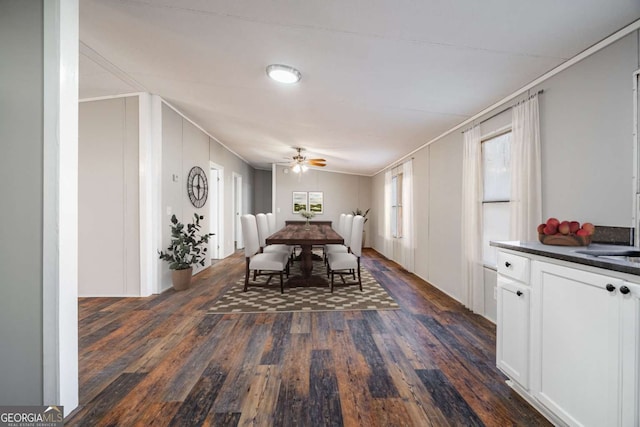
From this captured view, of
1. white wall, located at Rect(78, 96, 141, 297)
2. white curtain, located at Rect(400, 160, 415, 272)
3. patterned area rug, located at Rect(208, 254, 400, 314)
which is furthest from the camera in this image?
white curtain, located at Rect(400, 160, 415, 272)

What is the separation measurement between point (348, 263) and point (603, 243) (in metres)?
2.62

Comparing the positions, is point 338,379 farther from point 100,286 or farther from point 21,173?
point 100,286

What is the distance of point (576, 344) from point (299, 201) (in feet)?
23.8

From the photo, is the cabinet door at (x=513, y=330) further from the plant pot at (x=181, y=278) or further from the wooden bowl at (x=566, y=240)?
the plant pot at (x=181, y=278)

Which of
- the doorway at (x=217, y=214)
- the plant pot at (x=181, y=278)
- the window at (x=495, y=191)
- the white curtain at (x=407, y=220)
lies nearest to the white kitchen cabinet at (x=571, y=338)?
the window at (x=495, y=191)

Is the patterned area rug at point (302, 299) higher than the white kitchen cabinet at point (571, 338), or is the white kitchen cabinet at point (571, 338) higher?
the white kitchen cabinet at point (571, 338)

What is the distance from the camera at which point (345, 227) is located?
4.90 m

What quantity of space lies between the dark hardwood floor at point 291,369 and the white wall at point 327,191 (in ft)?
17.1

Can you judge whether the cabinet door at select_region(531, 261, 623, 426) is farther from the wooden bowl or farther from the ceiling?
the ceiling

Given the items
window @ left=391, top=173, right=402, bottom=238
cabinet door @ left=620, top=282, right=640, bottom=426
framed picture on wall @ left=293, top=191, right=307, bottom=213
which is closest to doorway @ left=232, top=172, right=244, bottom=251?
framed picture on wall @ left=293, top=191, right=307, bottom=213

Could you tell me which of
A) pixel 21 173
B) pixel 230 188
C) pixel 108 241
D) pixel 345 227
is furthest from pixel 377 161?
pixel 21 173

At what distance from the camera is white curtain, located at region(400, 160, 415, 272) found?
5.14 m

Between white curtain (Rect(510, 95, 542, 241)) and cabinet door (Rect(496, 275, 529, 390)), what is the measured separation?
807 millimetres

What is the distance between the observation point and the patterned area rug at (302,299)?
3.22m
